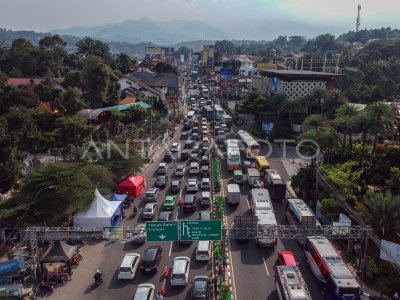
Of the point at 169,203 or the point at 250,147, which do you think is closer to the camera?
the point at 169,203

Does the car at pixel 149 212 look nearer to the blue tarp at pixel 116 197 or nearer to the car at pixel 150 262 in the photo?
the blue tarp at pixel 116 197

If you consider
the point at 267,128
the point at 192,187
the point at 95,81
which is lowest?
the point at 192,187

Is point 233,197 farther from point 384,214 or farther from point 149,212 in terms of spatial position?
point 384,214

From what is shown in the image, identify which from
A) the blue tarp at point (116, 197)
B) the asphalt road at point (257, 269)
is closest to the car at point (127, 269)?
the asphalt road at point (257, 269)

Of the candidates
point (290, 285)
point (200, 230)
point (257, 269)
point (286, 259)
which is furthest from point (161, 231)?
point (286, 259)

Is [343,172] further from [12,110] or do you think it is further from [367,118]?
[12,110]

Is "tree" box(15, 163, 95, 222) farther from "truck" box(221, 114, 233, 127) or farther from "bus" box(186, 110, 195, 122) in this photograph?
"bus" box(186, 110, 195, 122)

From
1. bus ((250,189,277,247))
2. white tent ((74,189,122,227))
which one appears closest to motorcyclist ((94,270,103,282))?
white tent ((74,189,122,227))

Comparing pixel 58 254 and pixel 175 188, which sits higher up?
pixel 58 254
